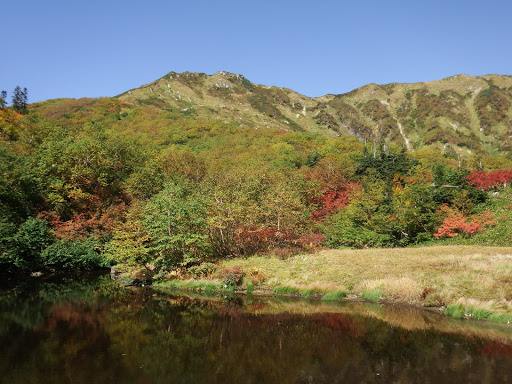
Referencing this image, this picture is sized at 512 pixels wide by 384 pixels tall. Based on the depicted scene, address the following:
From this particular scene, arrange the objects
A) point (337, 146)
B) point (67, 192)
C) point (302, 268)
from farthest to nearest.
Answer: point (337, 146)
point (67, 192)
point (302, 268)

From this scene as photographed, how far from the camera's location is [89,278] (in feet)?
115

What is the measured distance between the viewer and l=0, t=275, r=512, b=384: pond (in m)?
11.9

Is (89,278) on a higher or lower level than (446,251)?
lower

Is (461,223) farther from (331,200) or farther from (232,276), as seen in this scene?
(232,276)

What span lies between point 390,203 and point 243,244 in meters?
24.1

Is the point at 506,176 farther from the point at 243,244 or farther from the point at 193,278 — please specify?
the point at 193,278

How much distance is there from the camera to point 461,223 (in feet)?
135

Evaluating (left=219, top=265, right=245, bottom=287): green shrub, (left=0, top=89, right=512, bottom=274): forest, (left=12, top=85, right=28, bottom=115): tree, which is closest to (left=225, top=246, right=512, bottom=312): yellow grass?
(left=219, top=265, right=245, bottom=287): green shrub

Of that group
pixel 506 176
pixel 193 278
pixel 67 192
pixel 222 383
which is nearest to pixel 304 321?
pixel 222 383

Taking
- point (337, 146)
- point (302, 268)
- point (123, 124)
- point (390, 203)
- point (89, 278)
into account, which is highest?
point (123, 124)

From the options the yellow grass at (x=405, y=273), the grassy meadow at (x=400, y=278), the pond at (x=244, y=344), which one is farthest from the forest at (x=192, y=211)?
the pond at (x=244, y=344)

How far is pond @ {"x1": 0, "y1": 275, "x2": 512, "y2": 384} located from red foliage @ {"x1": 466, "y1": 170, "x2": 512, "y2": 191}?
42.8m

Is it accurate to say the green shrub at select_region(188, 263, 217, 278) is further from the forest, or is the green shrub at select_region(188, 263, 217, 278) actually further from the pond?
the pond

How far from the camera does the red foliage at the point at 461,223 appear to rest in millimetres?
40719
